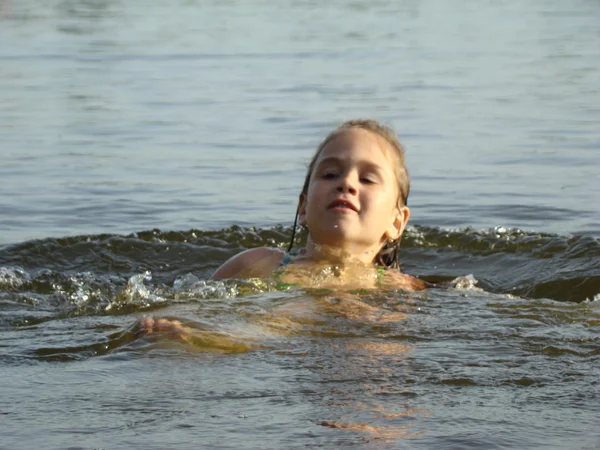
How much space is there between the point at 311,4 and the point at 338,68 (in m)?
10.8

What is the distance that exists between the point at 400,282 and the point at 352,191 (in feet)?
1.83

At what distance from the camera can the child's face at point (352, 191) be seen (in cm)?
636

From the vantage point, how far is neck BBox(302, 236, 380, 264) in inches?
256

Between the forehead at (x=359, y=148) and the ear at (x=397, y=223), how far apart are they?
0.32 meters

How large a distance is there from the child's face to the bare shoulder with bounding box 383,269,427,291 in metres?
0.19

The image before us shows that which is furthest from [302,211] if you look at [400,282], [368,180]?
[400,282]

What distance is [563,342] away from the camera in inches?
197

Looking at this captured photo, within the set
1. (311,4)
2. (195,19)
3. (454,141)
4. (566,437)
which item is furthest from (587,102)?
(311,4)

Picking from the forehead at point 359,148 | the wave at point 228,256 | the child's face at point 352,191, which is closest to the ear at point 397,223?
the child's face at point 352,191

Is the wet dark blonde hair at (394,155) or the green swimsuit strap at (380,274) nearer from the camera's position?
the green swimsuit strap at (380,274)

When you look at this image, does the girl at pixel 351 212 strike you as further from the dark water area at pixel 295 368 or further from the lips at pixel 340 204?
the dark water area at pixel 295 368

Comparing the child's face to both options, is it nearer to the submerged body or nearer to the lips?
the lips

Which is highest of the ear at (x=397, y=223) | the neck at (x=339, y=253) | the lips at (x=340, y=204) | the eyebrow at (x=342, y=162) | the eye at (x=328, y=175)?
the eyebrow at (x=342, y=162)

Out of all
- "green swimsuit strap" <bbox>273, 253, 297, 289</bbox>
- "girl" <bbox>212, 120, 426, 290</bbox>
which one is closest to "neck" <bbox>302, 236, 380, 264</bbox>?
"girl" <bbox>212, 120, 426, 290</bbox>
